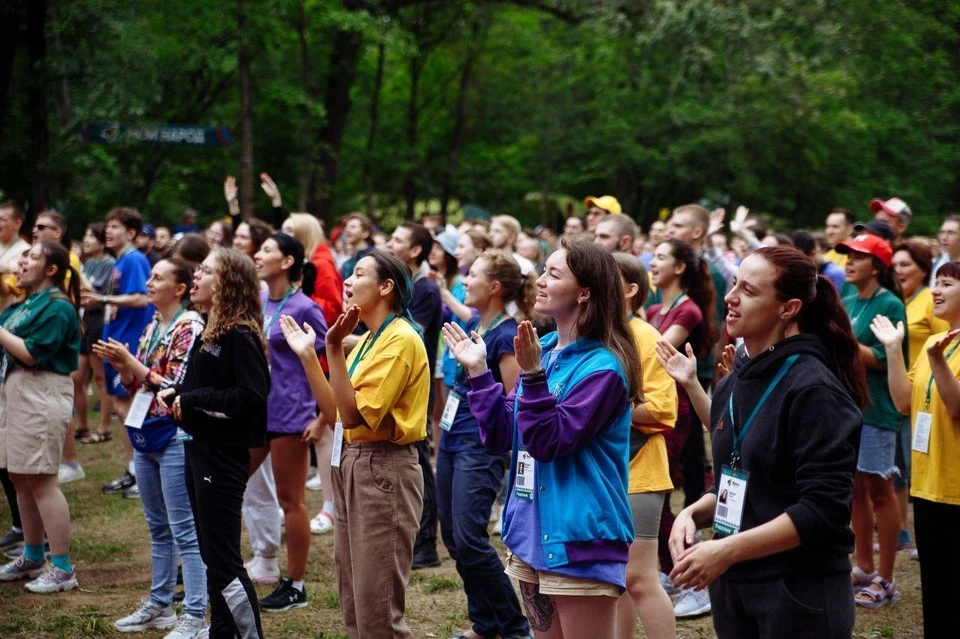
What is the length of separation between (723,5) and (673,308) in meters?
16.8

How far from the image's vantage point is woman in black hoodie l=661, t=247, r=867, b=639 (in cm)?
289

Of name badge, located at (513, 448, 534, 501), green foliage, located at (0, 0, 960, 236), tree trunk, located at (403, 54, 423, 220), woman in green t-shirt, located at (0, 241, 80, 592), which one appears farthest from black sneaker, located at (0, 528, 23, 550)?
tree trunk, located at (403, 54, 423, 220)

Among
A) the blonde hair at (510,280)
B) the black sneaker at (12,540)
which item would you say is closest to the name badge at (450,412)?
the blonde hair at (510,280)

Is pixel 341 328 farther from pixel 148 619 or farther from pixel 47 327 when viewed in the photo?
pixel 47 327

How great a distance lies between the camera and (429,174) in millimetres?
26734

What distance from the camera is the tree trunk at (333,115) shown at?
71.1ft

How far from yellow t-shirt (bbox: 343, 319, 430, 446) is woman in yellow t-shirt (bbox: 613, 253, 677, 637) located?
3.29ft

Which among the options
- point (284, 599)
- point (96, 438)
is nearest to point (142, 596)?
point (284, 599)

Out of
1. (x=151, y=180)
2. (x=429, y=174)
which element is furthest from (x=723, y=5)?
(x=151, y=180)

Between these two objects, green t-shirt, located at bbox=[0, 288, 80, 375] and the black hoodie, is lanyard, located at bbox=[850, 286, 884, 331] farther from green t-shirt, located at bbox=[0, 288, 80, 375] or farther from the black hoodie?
green t-shirt, located at bbox=[0, 288, 80, 375]

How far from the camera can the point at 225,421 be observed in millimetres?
4953

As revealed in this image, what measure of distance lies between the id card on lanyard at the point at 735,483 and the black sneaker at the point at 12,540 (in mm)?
5850

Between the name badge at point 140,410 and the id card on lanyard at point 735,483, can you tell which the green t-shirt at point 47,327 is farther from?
the id card on lanyard at point 735,483

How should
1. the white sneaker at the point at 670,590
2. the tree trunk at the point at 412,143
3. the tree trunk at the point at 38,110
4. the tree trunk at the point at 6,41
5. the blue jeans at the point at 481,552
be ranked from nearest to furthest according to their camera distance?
the blue jeans at the point at 481,552 < the white sneaker at the point at 670,590 < the tree trunk at the point at 6,41 < the tree trunk at the point at 38,110 < the tree trunk at the point at 412,143
